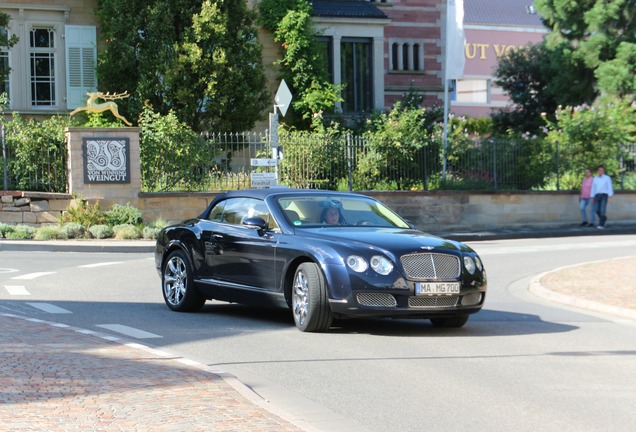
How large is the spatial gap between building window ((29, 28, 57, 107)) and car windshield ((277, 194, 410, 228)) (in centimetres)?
2333

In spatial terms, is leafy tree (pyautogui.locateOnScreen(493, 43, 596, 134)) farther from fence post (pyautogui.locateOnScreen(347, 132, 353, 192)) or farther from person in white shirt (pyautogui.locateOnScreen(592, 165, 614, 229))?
fence post (pyautogui.locateOnScreen(347, 132, 353, 192))

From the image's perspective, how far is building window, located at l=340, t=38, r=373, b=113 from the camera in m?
39.9

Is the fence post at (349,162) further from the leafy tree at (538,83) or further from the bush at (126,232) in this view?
the leafy tree at (538,83)

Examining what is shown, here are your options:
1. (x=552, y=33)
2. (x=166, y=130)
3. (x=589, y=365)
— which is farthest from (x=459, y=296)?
(x=552, y=33)

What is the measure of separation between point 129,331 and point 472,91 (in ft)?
211

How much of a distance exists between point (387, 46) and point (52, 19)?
44.8 ft

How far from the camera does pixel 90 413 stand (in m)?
6.75

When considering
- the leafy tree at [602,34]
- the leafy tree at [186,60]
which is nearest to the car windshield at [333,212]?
the leafy tree at [186,60]

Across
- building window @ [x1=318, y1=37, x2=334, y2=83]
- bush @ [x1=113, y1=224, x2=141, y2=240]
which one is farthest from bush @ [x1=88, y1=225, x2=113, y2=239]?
building window @ [x1=318, y1=37, x2=334, y2=83]

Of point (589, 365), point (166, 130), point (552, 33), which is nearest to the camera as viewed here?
point (589, 365)

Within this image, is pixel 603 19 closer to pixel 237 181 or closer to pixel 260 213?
pixel 237 181

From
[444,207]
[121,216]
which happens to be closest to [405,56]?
[444,207]

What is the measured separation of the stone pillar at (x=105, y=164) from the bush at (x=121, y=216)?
485 millimetres

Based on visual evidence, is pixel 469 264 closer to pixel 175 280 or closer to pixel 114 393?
pixel 175 280
